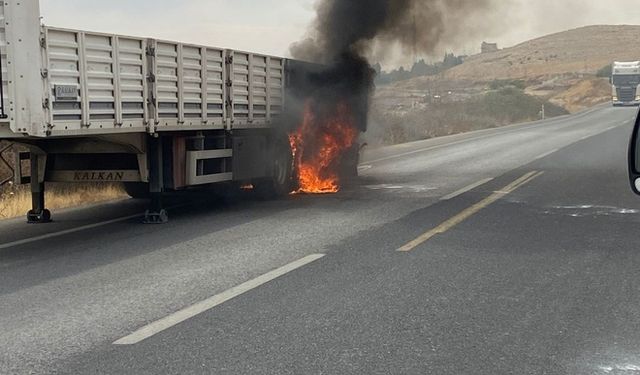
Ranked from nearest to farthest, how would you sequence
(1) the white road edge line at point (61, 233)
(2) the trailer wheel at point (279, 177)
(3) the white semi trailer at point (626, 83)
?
1. (1) the white road edge line at point (61, 233)
2. (2) the trailer wheel at point (279, 177)
3. (3) the white semi trailer at point (626, 83)

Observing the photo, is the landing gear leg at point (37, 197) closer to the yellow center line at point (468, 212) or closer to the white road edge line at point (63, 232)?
the white road edge line at point (63, 232)

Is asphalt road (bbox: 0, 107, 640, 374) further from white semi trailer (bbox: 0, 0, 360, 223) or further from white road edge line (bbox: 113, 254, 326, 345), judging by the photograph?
white semi trailer (bbox: 0, 0, 360, 223)

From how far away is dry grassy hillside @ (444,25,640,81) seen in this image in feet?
429

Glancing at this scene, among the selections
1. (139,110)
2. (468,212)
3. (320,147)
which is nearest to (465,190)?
(468,212)

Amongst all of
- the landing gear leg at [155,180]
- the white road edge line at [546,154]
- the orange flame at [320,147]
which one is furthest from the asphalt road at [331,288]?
the white road edge line at [546,154]

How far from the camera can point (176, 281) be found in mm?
6297

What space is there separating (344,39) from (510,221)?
761cm

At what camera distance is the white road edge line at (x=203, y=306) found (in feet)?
15.7

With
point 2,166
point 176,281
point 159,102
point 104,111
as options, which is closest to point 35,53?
point 104,111

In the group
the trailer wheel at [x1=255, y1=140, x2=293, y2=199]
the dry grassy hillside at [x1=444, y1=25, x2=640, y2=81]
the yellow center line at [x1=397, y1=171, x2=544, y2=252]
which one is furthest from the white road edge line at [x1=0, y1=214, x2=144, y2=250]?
the dry grassy hillside at [x1=444, y1=25, x2=640, y2=81]

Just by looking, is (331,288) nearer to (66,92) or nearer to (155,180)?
(66,92)

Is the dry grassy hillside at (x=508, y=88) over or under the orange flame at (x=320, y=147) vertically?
over

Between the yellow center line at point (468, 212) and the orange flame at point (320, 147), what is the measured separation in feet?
9.76

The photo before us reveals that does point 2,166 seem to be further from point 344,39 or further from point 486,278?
point 486,278
